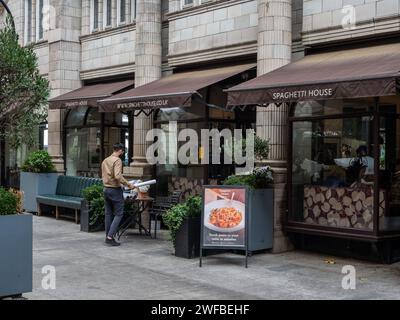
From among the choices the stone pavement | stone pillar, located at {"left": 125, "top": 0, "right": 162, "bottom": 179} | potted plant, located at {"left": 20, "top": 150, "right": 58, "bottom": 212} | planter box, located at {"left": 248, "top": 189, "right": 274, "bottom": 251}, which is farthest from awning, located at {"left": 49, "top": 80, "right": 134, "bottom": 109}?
planter box, located at {"left": 248, "top": 189, "right": 274, "bottom": 251}

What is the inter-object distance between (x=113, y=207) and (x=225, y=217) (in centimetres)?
302

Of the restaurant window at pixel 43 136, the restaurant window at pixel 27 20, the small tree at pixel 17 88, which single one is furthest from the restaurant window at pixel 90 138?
the small tree at pixel 17 88

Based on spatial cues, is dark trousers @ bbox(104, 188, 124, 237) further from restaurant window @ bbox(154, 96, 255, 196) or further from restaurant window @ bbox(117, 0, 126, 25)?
restaurant window @ bbox(117, 0, 126, 25)

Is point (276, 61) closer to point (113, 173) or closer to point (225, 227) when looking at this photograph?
point (225, 227)

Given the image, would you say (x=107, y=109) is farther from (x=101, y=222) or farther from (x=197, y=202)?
(x=197, y=202)

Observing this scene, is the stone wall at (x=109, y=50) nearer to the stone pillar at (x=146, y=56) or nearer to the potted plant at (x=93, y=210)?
the stone pillar at (x=146, y=56)

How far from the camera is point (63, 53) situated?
665 inches

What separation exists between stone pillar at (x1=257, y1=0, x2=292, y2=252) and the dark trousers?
289cm

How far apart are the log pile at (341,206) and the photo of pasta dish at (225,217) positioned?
6.17 ft

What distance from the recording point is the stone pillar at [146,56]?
13.9 m

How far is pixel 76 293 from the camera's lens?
7.22 m

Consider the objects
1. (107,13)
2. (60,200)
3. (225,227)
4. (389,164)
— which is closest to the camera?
(225,227)

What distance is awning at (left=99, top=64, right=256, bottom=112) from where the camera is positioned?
11000mm

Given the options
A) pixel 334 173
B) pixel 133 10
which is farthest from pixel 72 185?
pixel 334 173
